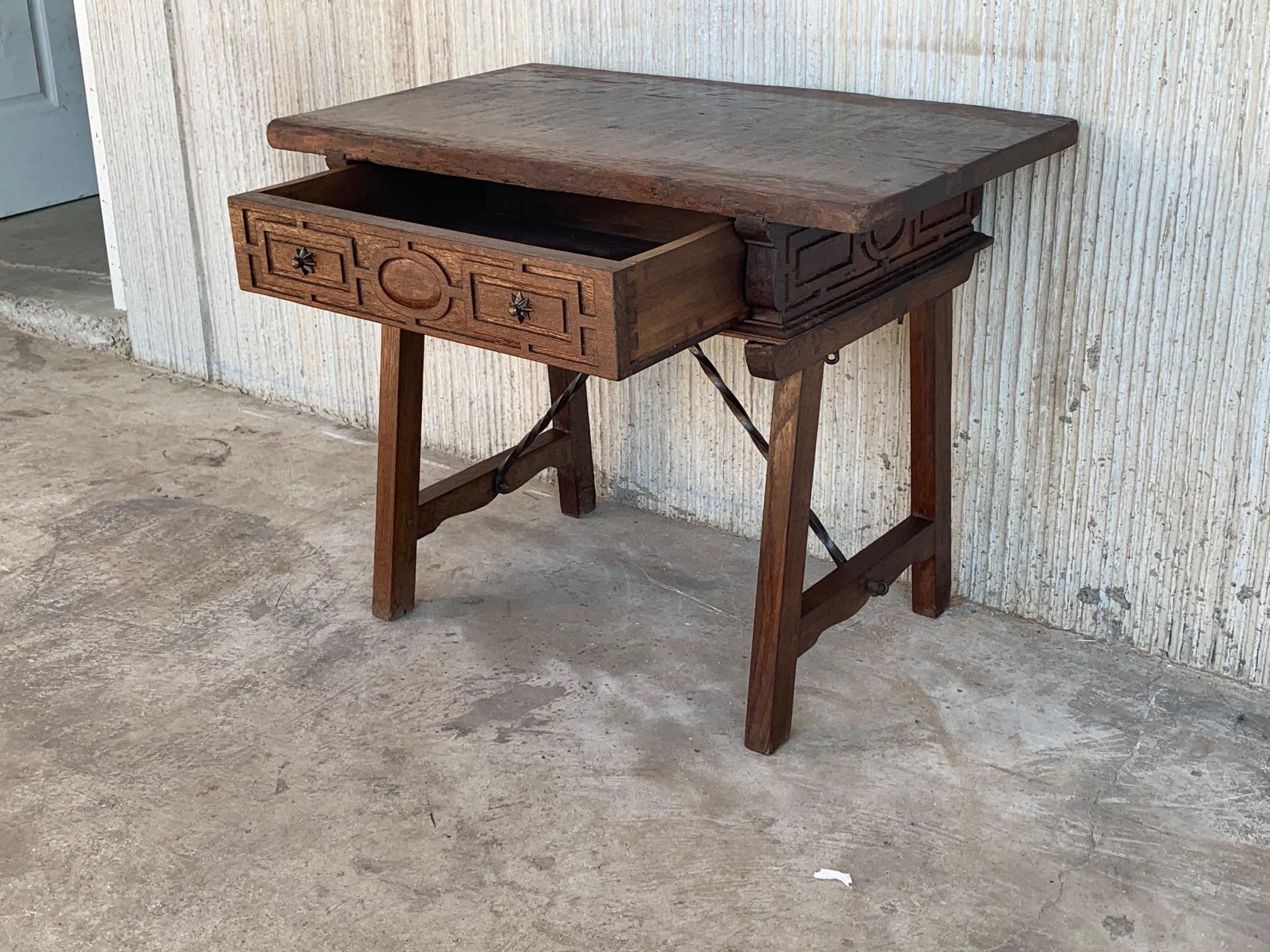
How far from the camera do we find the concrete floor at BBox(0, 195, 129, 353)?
12.6 ft

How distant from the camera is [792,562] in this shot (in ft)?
6.81

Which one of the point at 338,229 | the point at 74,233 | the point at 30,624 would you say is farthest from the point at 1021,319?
the point at 74,233

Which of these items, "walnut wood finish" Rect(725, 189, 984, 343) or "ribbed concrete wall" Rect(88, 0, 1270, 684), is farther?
"ribbed concrete wall" Rect(88, 0, 1270, 684)

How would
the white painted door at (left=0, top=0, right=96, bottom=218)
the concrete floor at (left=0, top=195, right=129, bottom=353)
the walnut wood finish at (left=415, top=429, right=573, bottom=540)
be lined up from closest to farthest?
the walnut wood finish at (left=415, top=429, right=573, bottom=540) → the concrete floor at (left=0, top=195, right=129, bottom=353) → the white painted door at (left=0, top=0, right=96, bottom=218)

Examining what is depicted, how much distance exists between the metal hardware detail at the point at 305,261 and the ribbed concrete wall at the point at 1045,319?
889 millimetres

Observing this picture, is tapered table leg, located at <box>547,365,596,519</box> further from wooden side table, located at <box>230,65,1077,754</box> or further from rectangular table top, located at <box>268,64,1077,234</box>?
rectangular table top, located at <box>268,64,1077,234</box>

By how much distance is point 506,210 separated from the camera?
242 cm

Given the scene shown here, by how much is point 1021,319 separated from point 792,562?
618mm

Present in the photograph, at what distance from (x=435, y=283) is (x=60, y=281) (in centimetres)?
253

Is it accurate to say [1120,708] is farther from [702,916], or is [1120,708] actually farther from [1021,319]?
[702,916]

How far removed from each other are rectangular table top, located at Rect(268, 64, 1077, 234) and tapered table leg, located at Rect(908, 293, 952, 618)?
0.98 ft

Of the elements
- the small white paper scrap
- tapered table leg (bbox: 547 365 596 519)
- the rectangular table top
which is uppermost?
the rectangular table top

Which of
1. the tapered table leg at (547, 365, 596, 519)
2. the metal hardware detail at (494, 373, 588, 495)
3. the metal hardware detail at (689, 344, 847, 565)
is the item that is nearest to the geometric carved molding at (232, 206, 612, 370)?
the metal hardware detail at (689, 344, 847, 565)

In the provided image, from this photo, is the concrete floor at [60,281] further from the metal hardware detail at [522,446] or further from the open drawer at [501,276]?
the open drawer at [501,276]
